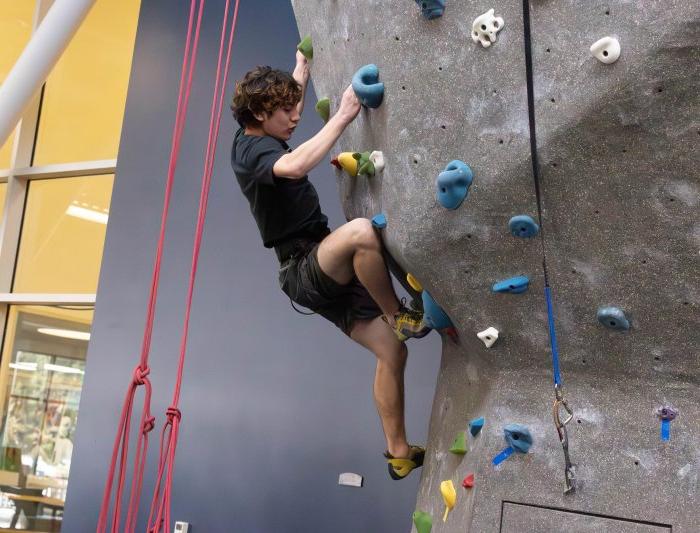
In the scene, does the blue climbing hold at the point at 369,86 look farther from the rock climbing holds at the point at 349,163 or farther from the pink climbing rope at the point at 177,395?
the pink climbing rope at the point at 177,395

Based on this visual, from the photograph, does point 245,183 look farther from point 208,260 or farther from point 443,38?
point 208,260

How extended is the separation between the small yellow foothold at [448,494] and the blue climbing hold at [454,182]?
715 mm

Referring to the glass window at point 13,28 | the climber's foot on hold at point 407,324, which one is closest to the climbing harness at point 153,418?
the climber's foot on hold at point 407,324

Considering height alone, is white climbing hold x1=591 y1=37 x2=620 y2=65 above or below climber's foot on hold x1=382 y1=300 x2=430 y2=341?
above

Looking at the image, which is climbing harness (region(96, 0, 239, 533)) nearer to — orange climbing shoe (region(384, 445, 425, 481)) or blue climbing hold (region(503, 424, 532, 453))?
orange climbing shoe (region(384, 445, 425, 481))

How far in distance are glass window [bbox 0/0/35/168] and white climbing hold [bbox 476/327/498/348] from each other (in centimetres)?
592

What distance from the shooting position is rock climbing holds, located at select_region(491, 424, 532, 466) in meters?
2.09

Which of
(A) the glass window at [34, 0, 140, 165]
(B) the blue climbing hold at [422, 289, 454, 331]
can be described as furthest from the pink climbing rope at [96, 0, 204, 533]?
(A) the glass window at [34, 0, 140, 165]

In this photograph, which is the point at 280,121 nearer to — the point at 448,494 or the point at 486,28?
the point at 486,28

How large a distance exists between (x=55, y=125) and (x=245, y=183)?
175 inches

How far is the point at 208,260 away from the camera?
187 inches

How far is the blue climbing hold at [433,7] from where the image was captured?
6.52 ft

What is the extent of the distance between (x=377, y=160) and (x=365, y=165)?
5 cm

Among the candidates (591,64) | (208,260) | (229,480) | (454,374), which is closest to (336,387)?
(229,480)
